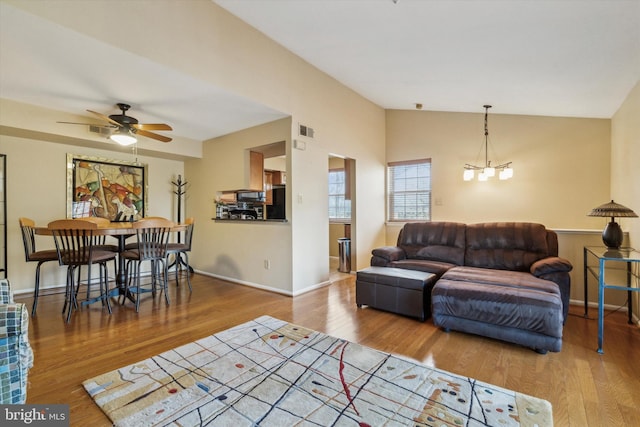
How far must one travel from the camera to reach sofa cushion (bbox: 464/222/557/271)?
11.2 feet

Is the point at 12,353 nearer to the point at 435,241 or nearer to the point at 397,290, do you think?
the point at 397,290

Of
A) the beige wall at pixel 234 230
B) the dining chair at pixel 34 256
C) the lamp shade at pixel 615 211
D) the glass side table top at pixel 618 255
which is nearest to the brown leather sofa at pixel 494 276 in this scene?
the glass side table top at pixel 618 255

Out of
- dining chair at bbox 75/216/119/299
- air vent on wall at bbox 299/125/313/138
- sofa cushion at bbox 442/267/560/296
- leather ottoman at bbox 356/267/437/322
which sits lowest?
leather ottoman at bbox 356/267/437/322

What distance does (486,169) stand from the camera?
13.6ft

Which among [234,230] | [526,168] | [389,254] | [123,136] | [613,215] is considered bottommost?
[389,254]

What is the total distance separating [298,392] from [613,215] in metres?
3.21

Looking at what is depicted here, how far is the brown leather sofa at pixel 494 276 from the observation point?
7.50 ft

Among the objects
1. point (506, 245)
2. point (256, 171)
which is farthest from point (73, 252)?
point (506, 245)

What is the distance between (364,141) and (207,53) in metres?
2.98

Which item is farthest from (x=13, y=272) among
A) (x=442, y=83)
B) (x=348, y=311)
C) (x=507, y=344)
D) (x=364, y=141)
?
(x=442, y=83)

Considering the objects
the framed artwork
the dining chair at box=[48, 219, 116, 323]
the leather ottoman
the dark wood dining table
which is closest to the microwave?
the dark wood dining table

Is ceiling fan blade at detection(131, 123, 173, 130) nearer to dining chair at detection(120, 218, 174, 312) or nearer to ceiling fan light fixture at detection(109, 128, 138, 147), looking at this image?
ceiling fan light fixture at detection(109, 128, 138, 147)

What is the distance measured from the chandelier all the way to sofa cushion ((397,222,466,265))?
84 centimetres

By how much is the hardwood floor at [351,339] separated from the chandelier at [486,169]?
6.40 feet
